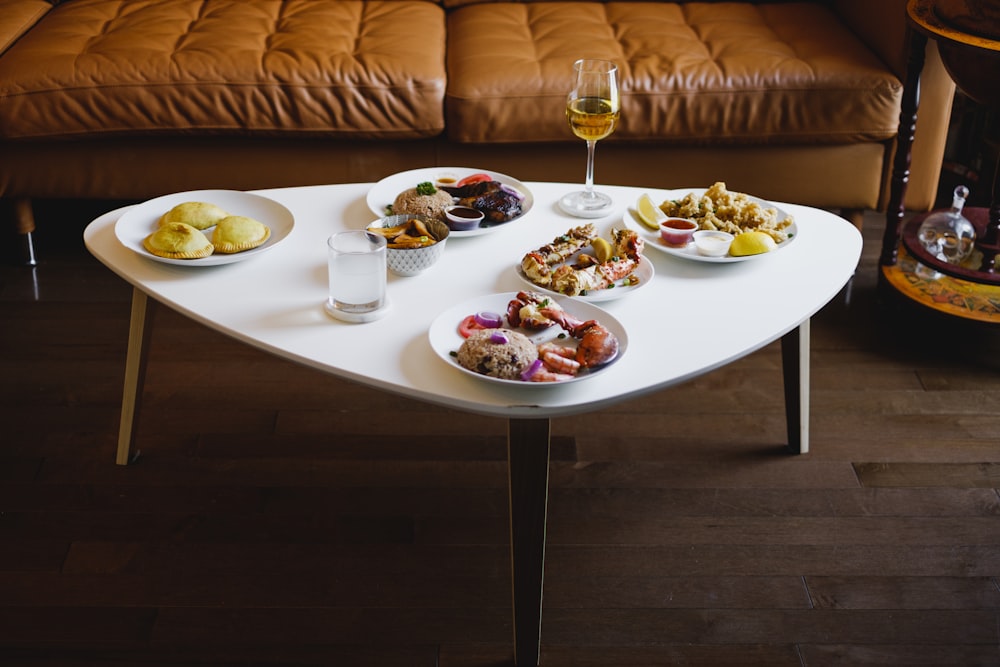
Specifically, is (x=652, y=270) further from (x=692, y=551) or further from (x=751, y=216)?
(x=692, y=551)

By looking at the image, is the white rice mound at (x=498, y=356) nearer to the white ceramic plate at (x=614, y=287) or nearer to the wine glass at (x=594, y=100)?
the white ceramic plate at (x=614, y=287)

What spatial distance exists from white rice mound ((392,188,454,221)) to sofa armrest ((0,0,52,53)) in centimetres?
135

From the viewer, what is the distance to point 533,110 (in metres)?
2.28

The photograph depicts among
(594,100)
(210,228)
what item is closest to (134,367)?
(210,228)

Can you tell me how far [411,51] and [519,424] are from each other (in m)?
1.38

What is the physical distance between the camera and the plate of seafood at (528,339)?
122cm

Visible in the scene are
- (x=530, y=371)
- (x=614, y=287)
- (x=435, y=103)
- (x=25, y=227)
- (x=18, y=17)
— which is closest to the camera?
(x=530, y=371)

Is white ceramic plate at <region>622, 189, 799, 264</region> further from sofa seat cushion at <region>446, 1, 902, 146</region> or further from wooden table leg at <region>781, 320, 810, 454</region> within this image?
sofa seat cushion at <region>446, 1, 902, 146</region>

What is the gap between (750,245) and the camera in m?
1.54

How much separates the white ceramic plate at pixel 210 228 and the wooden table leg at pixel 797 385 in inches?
35.0

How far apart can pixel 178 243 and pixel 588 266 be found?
61 cm

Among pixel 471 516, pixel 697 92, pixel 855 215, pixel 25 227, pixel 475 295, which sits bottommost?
pixel 471 516

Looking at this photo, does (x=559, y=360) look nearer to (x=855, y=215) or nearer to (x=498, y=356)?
(x=498, y=356)

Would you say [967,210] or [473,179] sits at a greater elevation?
[473,179]
